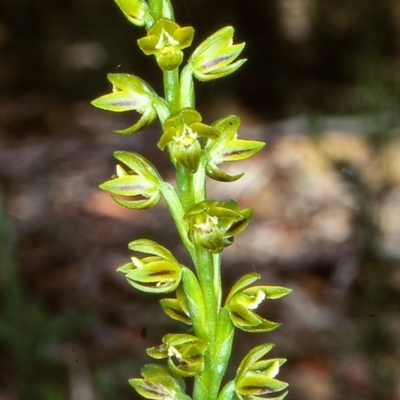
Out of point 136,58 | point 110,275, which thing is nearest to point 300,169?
point 110,275

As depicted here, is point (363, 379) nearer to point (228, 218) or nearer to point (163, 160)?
point (228, 218)

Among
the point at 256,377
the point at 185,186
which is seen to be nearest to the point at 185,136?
the point at 185,186

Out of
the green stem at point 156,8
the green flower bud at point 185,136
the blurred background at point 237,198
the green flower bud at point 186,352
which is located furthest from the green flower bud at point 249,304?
the blurred background at point 237,198

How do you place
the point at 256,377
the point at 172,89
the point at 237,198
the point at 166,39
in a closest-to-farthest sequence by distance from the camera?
the point at 166,39 < the point at 172,89 < the point at 256,377 < the point at 237,198

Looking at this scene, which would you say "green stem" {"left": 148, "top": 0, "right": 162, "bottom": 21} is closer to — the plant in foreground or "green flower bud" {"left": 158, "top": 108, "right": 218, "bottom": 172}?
the plant in foreground

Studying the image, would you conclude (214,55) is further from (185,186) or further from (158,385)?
(158,385)

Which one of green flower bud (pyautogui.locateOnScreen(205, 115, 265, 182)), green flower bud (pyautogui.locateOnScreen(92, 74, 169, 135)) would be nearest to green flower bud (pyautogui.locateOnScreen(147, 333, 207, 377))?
green flower bud (pyautogui.locateOnScreen(205, 115, 265, 182))
